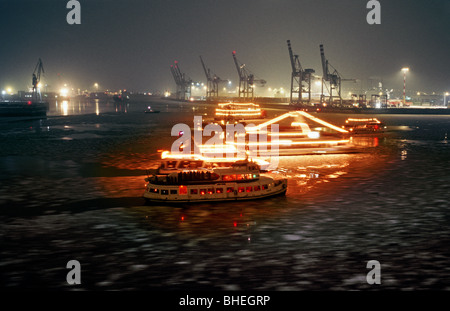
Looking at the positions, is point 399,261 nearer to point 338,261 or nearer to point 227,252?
point 338,261

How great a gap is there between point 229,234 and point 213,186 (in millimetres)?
6250

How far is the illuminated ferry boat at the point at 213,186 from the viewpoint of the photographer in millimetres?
26984

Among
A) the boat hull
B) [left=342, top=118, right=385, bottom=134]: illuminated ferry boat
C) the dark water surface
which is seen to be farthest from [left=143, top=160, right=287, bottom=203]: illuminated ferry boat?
[left=342, top=118, right=385, bottom=134]: illuminated ferry boat

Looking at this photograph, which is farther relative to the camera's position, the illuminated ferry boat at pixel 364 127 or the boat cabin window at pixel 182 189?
the illuminated ferry boat at pixel 364 127

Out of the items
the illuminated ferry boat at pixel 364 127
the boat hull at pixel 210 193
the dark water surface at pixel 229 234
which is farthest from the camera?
the illuminated ferry boat at pixel 364 127

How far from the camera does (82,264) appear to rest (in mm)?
17562

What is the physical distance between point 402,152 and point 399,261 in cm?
3927

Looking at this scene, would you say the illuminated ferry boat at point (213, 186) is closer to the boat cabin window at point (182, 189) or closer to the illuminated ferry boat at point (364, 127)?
the boat cabin window at point (182, 189)

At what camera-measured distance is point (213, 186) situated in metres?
27.4

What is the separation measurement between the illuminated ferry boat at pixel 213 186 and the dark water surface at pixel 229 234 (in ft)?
1.93

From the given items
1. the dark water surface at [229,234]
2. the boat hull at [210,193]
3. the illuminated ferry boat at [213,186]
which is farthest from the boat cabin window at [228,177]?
the dark water surface at [229,234]

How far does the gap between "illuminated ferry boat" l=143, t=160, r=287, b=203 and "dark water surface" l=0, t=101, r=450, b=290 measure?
588 mm

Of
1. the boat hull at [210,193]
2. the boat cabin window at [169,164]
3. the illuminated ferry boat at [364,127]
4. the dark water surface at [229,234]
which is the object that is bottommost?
the dark water surface at [229,234]
